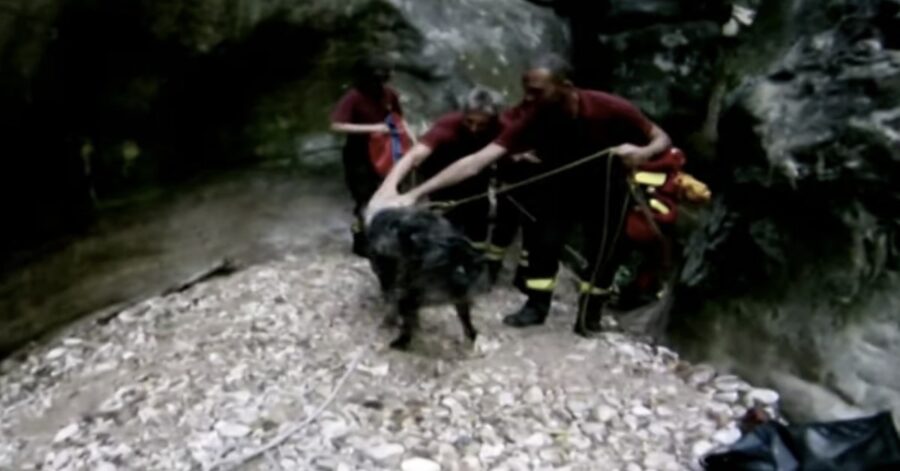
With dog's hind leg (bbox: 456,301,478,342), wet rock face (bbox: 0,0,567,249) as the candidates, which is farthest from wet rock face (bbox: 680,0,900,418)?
wet rock face (bbox: 0,0,567,249)

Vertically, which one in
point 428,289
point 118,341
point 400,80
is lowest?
point 118,341

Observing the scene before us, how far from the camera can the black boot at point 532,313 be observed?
6562mm

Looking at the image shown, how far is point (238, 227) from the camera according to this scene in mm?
8281

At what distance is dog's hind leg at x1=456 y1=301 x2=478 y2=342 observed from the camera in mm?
5968

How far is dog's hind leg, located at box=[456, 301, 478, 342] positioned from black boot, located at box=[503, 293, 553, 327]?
464mm

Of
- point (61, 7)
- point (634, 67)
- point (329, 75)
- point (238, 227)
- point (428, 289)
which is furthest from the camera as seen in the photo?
point (634, 67)

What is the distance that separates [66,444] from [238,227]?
3.15 meters

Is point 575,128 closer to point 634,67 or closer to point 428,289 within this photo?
point 428,289

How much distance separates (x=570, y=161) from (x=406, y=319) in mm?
1277

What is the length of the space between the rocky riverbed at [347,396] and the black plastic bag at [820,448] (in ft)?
1.35

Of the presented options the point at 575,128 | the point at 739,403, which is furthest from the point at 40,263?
the point at 739,403

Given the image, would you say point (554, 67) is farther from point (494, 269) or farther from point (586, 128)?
point (494, 269)

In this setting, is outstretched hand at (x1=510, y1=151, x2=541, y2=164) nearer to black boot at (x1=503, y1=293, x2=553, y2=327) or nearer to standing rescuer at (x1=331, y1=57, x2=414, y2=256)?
black boot at (x1=503, y1=293, x2=553, y2=327)

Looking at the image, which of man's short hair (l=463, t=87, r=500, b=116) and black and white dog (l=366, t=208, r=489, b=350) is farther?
man's short hair (l=463, t=87, r=500, b=116)
